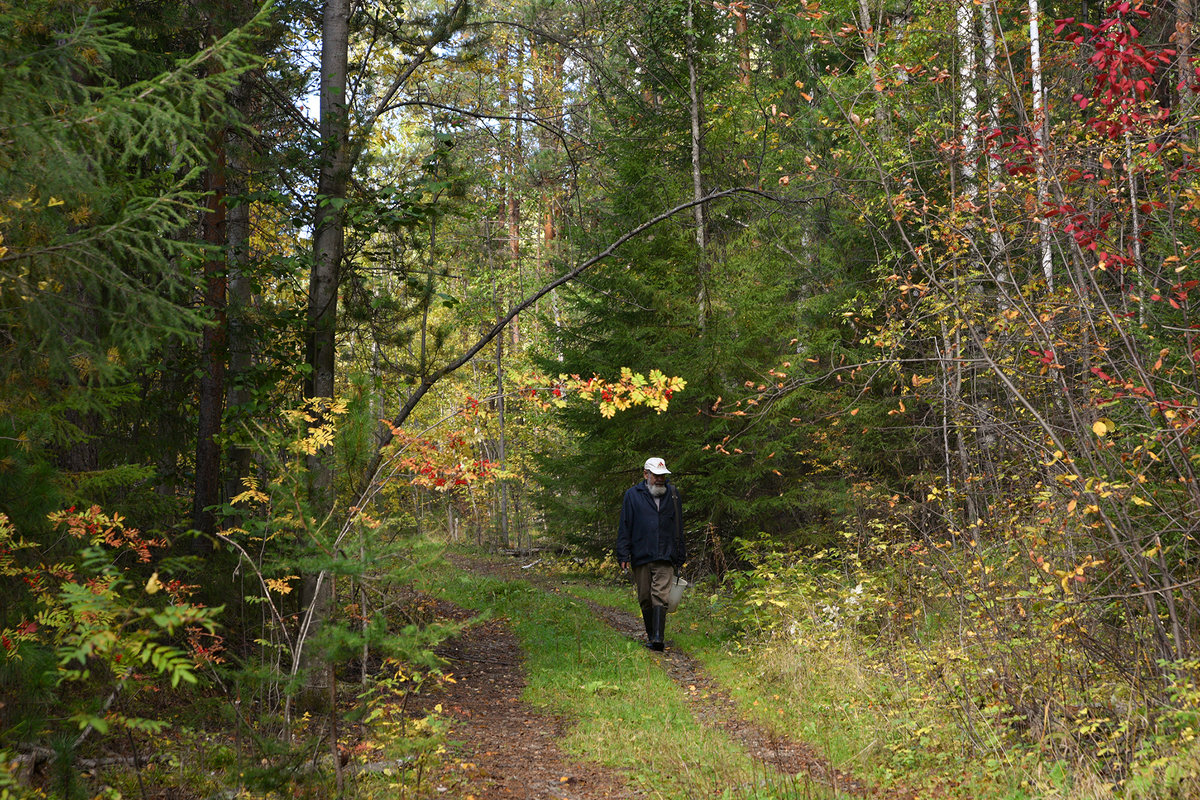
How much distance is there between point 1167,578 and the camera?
176 inches

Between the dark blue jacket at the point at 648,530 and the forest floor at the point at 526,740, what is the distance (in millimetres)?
1116

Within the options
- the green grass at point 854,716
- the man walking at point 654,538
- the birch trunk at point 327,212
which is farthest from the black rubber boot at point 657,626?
the birch trunk at point 327,212

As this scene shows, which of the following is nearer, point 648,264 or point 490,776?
point 490,776

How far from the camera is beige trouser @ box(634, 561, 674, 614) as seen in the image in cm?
924

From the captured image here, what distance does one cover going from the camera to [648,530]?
9203 millimetres

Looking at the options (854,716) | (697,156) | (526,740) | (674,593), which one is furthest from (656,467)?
(697,156)

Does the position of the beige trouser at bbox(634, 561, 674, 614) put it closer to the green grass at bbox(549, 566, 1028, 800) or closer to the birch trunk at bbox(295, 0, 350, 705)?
the green grass at bbox(549, 566, 1028, 800)

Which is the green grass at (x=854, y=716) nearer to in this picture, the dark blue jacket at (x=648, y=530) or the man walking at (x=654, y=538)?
the man walking at (x=654, y=538)

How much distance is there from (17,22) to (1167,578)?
6673 mm

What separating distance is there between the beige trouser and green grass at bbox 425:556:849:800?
57 centimetres

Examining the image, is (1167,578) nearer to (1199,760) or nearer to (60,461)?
(1199,760)

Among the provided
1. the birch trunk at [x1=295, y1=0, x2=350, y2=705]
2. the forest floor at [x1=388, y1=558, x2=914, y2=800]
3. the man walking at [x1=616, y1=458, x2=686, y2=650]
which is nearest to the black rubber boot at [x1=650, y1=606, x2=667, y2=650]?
the man walking at [x1=616, y1=458, x2=686, y2=650]

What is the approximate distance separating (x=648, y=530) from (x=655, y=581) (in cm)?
59

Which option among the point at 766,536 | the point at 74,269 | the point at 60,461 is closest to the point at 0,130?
the point at 74,269
